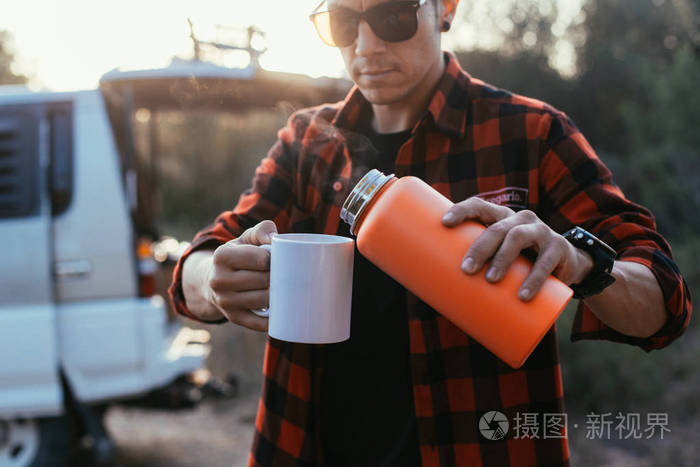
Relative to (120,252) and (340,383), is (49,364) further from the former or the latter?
(340,383)

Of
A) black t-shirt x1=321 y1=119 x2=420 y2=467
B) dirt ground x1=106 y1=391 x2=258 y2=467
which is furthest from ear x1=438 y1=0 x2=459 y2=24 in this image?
dirt ground x1=106 y1=391 x2=258 y2=467

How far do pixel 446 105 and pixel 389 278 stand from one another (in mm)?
414

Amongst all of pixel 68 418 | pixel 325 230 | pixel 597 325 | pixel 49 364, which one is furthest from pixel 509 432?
pixel 68 418

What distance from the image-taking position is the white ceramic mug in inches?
36.1

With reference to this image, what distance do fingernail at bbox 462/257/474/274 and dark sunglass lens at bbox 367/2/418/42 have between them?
2.23ft

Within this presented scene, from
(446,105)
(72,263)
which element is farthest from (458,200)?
(72,263)

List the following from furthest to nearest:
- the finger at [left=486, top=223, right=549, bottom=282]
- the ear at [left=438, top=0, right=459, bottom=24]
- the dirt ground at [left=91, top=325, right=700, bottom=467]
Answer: the dirt ground at [left=91, top=325, right=700, bottom=467], the ear at [left=438, top=0, right=459, bottom=24], the finger at [left=486, top=223, right=549, bottom=282]

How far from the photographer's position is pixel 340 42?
1.36 metres

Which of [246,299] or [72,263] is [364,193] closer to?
[246,299]

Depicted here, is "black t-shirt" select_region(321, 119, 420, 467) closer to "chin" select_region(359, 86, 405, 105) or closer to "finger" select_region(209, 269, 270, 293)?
"chin" select_region(359, 86, 405, 105)

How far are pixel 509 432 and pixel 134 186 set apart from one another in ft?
8.07

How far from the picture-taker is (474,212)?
0.84 meters

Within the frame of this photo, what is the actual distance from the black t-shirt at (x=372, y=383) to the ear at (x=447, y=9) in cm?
30

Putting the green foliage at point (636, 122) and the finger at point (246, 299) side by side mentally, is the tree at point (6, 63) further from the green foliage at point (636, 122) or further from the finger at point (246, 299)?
the finger at point (246, 299)
